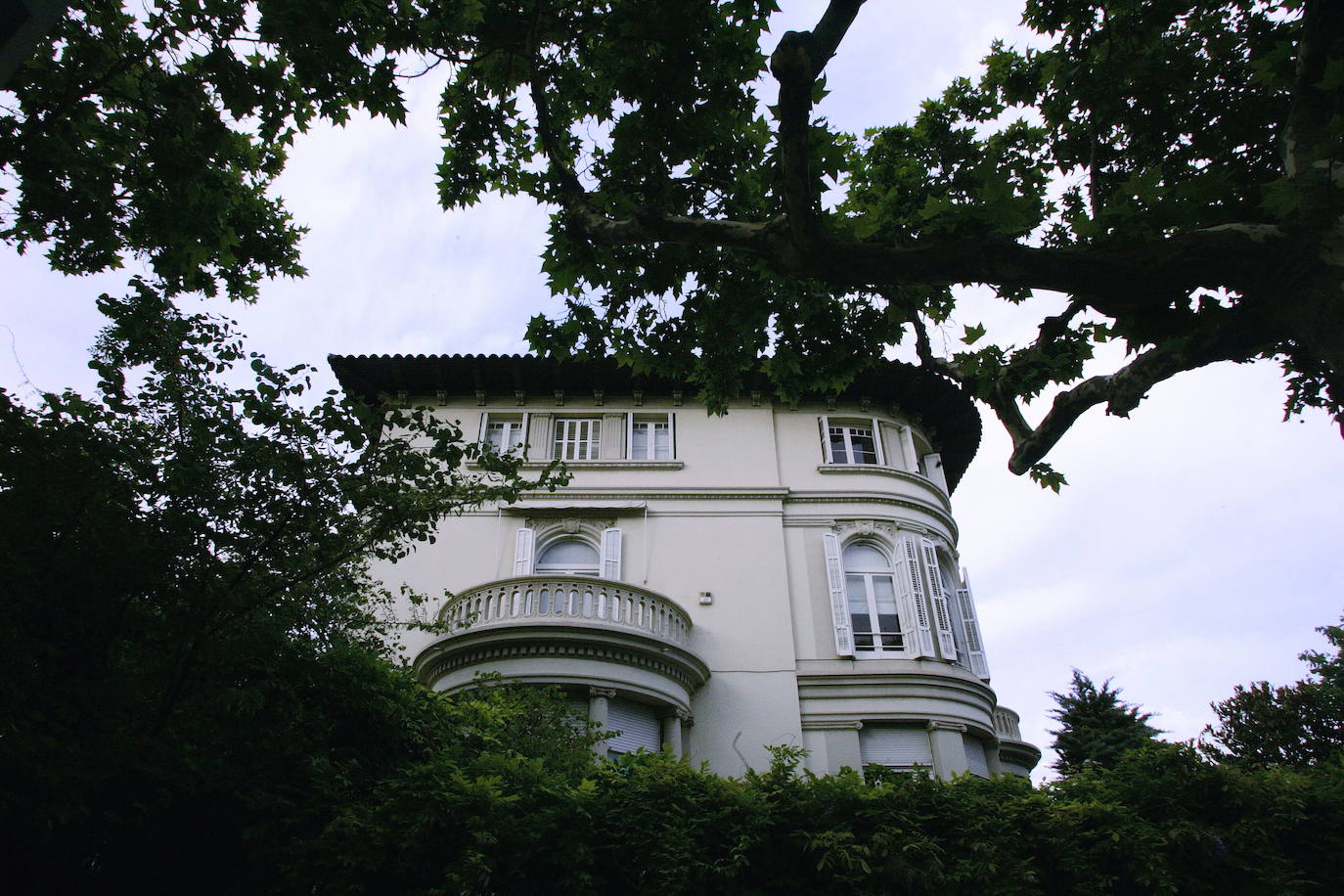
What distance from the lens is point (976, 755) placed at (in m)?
14.9

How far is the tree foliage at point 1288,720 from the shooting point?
21.9 meters

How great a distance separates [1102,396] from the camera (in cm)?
514

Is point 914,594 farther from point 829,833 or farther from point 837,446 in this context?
point 829,833

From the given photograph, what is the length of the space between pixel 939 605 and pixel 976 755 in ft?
9.40

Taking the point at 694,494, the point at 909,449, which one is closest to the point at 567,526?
the point at 694,494

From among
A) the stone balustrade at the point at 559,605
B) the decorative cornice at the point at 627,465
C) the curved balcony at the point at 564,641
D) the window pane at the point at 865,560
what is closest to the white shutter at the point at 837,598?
the window pane at the point at 865,560

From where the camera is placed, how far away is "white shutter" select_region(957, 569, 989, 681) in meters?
15.9

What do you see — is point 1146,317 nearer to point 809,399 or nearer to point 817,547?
point 817,547

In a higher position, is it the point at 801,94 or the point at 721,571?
the point at 721,571

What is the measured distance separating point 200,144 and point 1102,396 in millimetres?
7354

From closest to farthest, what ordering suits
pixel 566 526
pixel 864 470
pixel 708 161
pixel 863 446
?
pixel 708 161 → pixel 566 526 → pixel 864 470 → pixel 863 446

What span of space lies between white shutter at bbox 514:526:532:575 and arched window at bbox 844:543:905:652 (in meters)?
6.31

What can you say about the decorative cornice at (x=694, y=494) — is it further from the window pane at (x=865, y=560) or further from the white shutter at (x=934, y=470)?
the white shutter at (x=934, y=470)

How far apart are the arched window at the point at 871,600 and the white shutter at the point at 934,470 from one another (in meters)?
3.38
